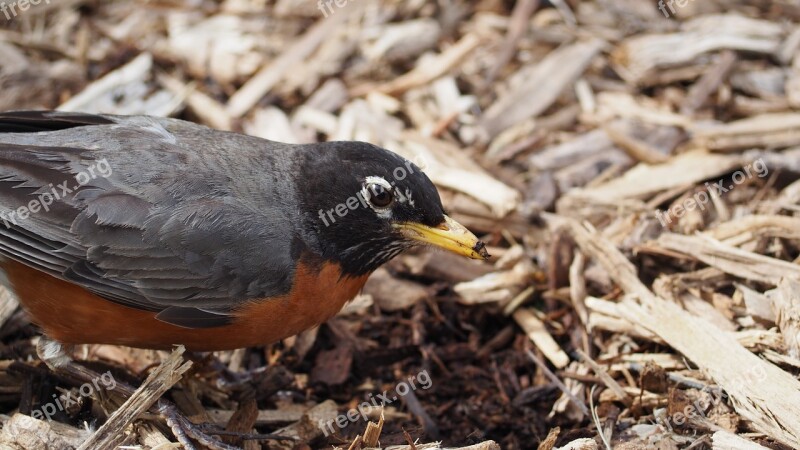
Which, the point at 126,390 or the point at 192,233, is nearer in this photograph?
the point at 192,233

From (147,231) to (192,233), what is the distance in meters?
0.28

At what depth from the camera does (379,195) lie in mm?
5605

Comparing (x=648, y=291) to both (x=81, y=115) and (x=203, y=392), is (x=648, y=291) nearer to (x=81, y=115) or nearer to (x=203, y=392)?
(x=203, y=392)

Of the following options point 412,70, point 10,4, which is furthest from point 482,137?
point 10,4

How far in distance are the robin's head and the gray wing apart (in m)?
0.27

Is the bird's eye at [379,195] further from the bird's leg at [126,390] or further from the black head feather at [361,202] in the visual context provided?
the bird's leg at [126,390]

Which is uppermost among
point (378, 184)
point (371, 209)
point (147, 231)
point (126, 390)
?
point (147, 231)

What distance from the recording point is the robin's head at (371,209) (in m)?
5.59

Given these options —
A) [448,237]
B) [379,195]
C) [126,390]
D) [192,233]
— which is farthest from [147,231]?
[448,237]

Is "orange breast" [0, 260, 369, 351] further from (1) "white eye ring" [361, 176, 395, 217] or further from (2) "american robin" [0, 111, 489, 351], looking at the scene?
(1) "white eye ring" [361, 176, 395, 217]

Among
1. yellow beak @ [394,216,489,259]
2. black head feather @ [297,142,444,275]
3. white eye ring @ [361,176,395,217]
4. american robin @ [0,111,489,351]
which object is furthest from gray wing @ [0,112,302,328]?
yellow beak @ [394,216,489,259]

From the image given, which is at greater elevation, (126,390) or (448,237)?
(448,237)

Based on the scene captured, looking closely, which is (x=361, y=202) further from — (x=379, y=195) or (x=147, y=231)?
(x=147, y=231)

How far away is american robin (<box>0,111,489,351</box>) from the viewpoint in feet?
17.7
